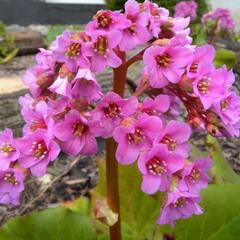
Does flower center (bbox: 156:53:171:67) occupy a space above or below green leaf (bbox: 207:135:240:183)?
above

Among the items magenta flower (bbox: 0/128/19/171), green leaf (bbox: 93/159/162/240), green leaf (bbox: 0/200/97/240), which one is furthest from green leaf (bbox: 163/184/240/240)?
magenta flower (bbox: 0/128/19/171)

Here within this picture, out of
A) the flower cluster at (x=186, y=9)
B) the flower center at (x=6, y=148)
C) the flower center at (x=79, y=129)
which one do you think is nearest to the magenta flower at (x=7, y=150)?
the flower center at (x=6, y=148)

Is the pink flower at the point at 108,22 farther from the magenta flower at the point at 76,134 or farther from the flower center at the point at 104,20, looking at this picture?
the magenta flower at the point at 76,134

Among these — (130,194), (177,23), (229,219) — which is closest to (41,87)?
(177,23)

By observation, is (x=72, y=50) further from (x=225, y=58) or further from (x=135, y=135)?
(x=225, y=58)

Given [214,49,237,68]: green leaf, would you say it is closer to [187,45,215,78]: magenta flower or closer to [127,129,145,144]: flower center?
[187,45,215,78]: magenta flower

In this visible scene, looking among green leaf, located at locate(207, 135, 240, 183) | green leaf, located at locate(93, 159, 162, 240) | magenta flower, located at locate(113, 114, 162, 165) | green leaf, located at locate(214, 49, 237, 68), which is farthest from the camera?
green leaf, located at locate(214, 49, 237, 68)

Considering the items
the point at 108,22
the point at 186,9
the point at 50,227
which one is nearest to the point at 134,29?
the point at 108,22
